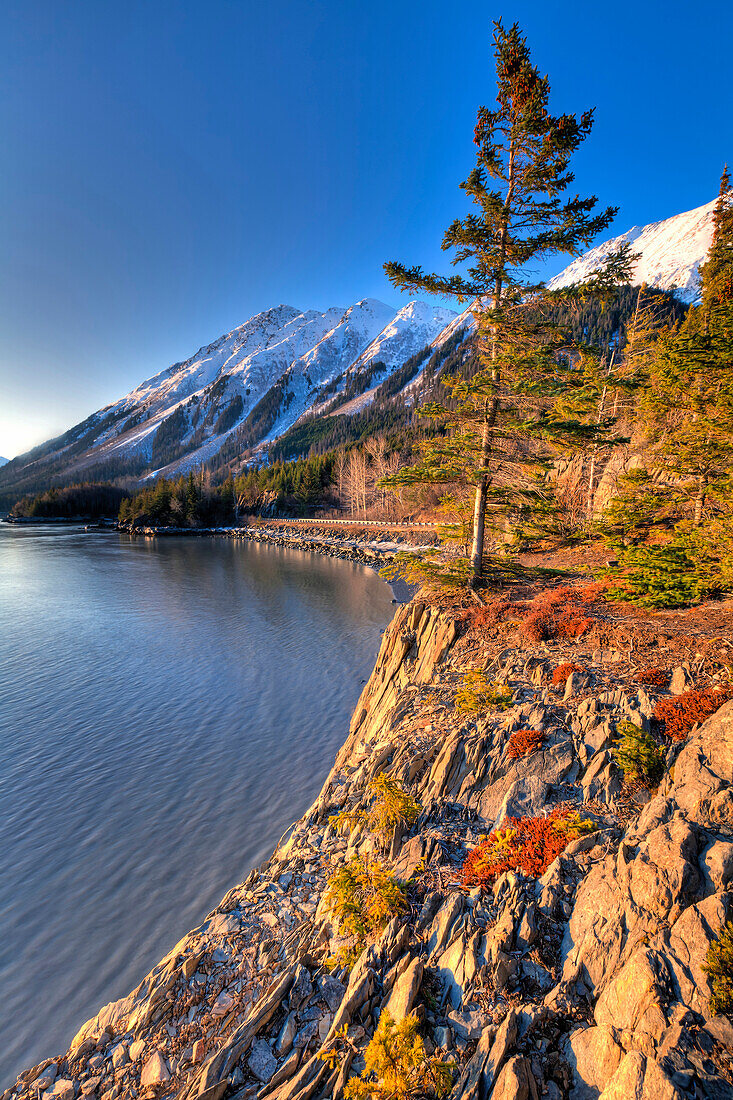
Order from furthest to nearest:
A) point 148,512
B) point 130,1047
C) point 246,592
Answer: point 148,512 → point 246,592 → point 130,1047

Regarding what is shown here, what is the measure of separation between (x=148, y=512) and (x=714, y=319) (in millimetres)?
114797

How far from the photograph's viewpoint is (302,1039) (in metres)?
4.57

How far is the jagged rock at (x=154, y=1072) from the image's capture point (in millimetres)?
4805

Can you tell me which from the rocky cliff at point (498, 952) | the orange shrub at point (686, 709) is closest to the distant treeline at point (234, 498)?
the rocky cliff at point (498, 952)

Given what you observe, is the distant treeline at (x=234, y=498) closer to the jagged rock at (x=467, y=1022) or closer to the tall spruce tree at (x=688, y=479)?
the tall spruce tree at (x=688, y=479)

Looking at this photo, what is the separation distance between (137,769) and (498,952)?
1348 cm

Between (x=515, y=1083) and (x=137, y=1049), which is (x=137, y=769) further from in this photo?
(x=515, y=1083)

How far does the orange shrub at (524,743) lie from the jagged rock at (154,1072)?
19.8 feet

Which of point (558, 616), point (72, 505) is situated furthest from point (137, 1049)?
point (72, 505)

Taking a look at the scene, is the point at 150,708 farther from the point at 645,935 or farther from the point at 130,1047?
the point at 645,935

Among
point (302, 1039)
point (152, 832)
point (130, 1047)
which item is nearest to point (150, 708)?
point (152, 832)

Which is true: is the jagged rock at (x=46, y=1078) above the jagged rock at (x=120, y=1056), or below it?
below

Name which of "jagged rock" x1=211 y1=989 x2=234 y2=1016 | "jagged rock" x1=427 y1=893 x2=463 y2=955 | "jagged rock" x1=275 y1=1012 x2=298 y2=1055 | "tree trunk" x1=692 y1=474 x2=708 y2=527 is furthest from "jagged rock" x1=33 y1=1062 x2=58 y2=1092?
"tree trunk" x1=692 y1=474 x2=708 y2=527

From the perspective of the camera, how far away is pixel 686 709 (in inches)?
263
